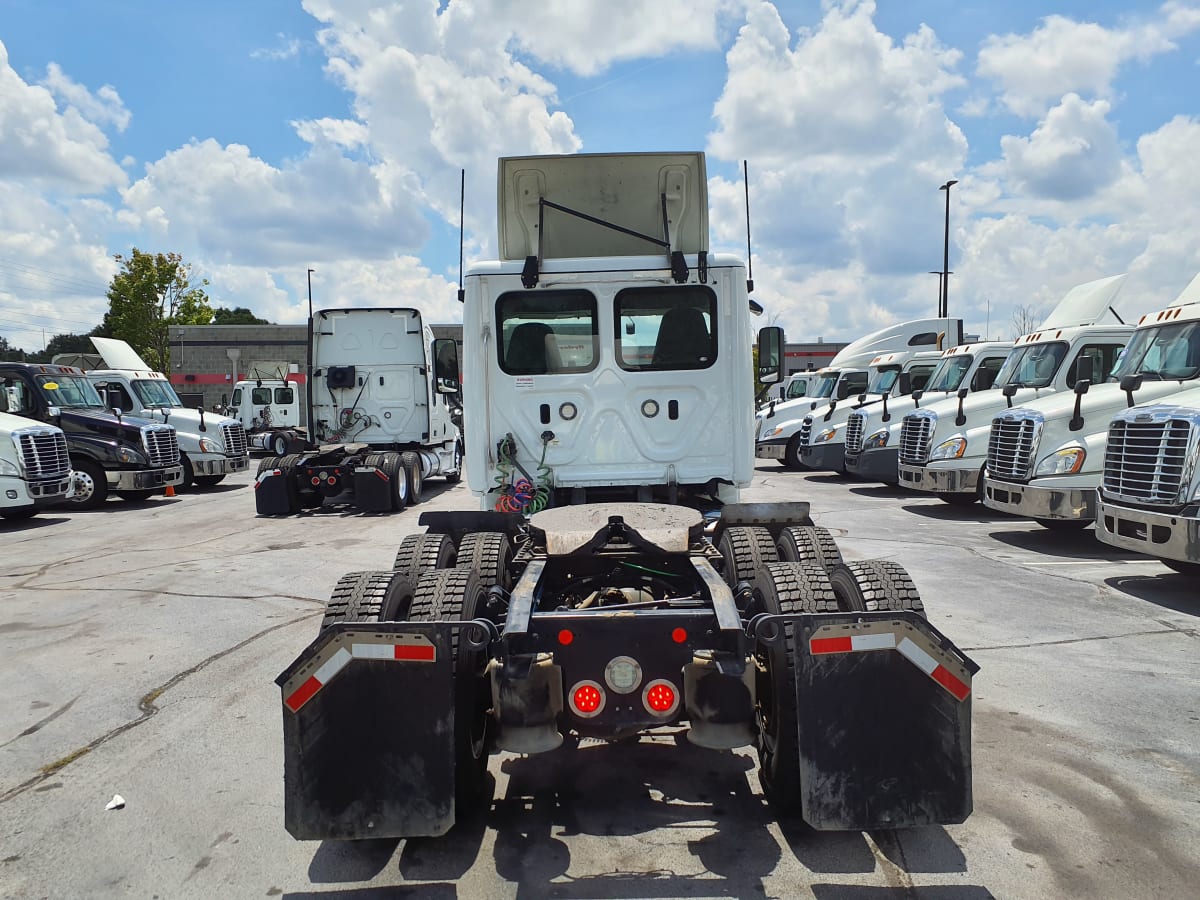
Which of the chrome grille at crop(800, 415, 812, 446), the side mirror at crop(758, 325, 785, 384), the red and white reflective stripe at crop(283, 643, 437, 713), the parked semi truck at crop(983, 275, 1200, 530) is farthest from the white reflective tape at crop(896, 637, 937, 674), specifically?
the chrome grille at crop(800, 415, 812, 446)

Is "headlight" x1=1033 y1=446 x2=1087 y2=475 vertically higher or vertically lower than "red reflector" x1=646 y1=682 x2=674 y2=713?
higher

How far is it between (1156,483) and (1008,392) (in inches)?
203

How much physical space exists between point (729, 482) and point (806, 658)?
141 inches

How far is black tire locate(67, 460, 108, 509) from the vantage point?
1492 centimetres

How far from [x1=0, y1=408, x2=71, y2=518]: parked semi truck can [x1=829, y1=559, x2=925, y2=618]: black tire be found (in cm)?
1270

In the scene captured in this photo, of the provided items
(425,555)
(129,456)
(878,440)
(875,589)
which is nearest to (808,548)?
(875,589)

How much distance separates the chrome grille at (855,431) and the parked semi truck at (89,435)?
12756 millimetres

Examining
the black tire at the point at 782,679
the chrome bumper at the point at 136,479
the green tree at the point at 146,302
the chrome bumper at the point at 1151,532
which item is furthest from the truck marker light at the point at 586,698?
the green tree at the point at 146,302

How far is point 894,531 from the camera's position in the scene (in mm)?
11133

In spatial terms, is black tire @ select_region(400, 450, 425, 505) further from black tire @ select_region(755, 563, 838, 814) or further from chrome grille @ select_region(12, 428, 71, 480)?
black tire @ select_region(755, 563, 838, 814)

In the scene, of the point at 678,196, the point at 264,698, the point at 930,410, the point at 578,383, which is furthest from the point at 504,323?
the point at 930,410

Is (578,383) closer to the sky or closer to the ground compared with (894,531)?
closer to the sky

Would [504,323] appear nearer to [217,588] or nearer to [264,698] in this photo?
[264,698]

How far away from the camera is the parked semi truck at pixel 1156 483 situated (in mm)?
6891
